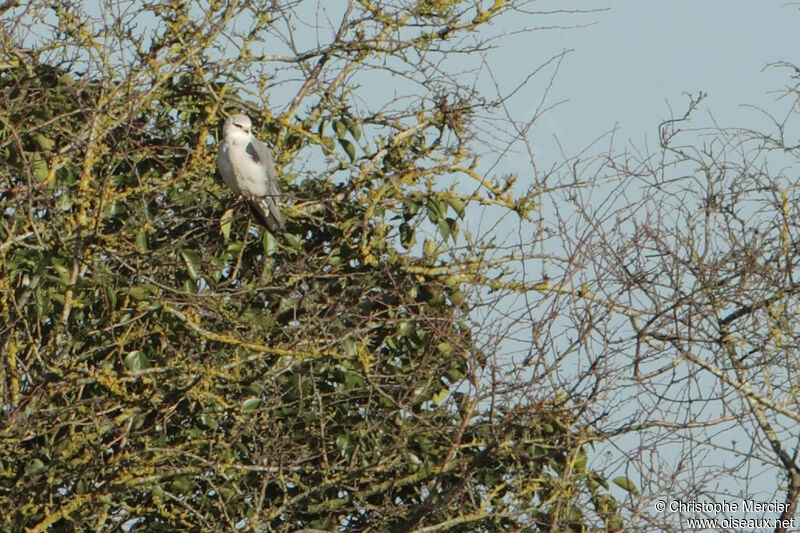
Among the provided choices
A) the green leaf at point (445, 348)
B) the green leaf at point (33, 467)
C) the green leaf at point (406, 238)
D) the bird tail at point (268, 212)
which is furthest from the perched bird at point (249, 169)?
the green leaf at point (33, 467)

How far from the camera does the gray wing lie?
6.13m

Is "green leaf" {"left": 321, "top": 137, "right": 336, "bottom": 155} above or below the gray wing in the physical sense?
above

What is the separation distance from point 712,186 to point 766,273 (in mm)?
525

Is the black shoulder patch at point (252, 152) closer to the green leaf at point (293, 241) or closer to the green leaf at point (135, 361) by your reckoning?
the green leaf at point (293, 241)

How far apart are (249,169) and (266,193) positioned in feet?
0.47

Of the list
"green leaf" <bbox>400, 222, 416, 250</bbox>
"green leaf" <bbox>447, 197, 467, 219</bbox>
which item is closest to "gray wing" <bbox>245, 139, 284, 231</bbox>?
"green leaf" <bbox>400, 222, 416, 250</bbox>

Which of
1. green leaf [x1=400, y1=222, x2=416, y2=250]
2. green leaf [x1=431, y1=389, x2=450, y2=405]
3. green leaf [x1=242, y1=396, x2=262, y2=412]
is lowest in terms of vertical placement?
green leaf [x1=242, y1=396, x2=262, y2=412]

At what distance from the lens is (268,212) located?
20.2 feet

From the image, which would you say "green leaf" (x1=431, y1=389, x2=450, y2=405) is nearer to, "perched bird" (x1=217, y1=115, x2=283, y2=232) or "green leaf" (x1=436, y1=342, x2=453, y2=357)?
"green leaf" (x1=436, y1=342, x2=453, y2=357)

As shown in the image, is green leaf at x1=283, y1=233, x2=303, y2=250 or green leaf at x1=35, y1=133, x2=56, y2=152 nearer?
green leaf at x1=35, y1=133, x2=56, y2=152

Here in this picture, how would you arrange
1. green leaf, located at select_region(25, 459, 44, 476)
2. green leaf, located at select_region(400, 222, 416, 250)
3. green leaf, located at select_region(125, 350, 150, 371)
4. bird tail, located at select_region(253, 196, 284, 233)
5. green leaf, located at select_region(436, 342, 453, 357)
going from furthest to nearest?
green leaf, located at select_region(400, 222, 416, 250) < bird tail, located at select_region(253, 196, 284, 233) < green leaf, located at select_region(436, 342, 453, 357) < green leaf, located at select_region(125, 350, 150, 371) < green leaf, located at select_region(25, 459, 44, 476)

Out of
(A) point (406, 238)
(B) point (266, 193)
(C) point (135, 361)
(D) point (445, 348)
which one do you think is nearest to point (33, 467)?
(C) point (135, 361)

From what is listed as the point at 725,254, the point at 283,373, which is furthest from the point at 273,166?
the point at 725,254

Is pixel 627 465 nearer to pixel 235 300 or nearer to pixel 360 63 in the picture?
pixel 235 300
